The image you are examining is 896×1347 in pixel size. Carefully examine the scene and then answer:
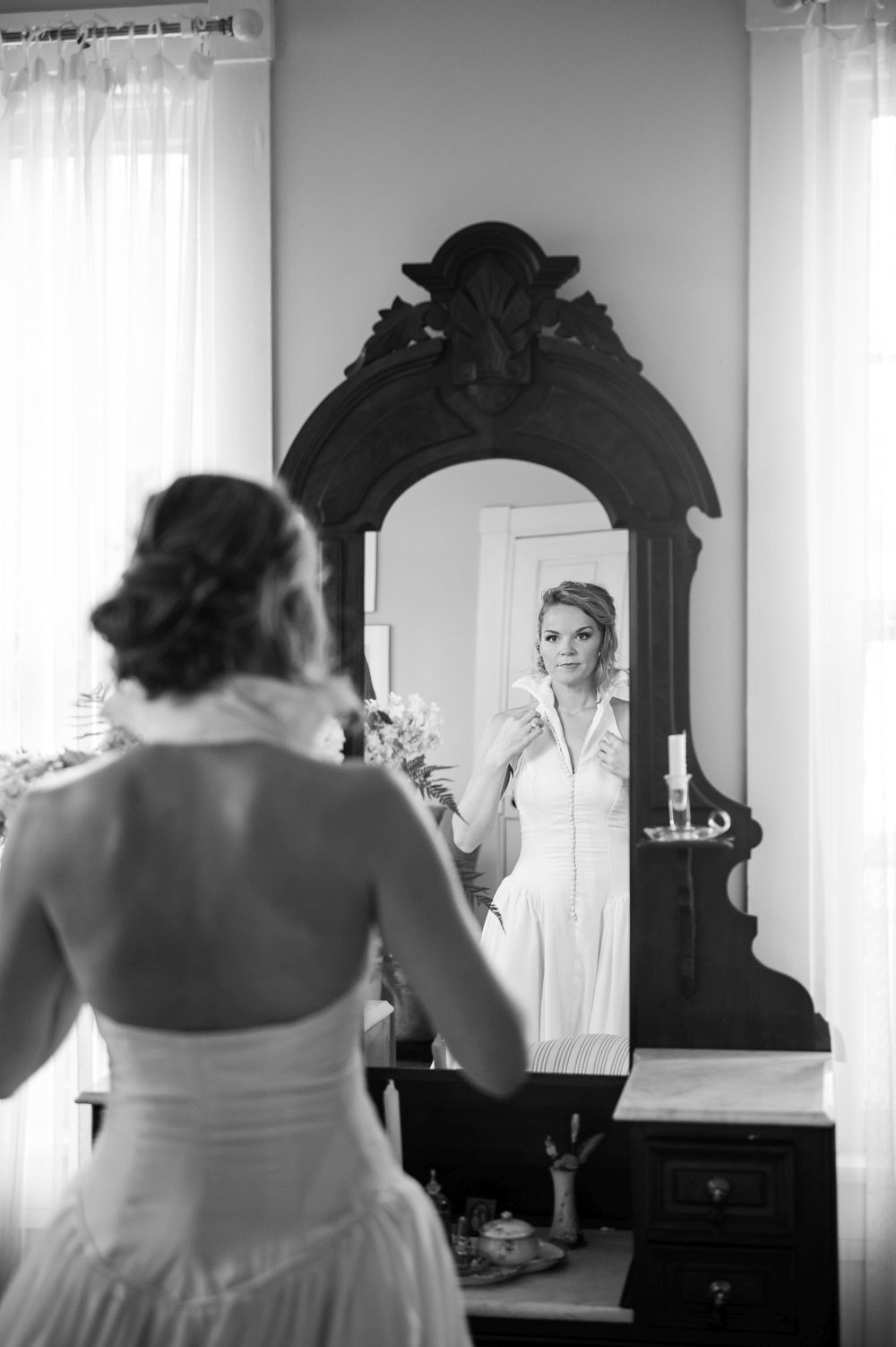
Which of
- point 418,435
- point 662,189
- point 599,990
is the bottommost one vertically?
point 599,990

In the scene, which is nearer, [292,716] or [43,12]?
[292,716]

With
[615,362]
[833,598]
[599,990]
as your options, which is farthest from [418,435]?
[599,990]

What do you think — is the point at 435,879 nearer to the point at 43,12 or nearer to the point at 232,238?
the point at 232,238

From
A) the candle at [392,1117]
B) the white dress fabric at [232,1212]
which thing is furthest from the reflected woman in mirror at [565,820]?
the white dress fabric at [232,1212]

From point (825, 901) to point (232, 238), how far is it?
1738mm

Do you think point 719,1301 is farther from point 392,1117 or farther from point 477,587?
point 477,587

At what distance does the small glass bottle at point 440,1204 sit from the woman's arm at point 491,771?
1.99 ft

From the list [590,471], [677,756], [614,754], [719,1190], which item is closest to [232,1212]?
[719,1190]

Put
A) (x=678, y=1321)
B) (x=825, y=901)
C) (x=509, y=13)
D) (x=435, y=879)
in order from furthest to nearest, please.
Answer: (x=509, y=13)
(x=825, y=901)
(x=678, y=1321)
(x=435, y=879)

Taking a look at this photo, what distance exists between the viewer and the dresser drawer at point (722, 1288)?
236 cm

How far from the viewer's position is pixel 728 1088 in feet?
8.14

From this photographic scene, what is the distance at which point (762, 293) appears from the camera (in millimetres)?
2859

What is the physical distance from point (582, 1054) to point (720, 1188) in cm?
46

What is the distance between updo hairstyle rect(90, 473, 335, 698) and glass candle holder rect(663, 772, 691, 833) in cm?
148
